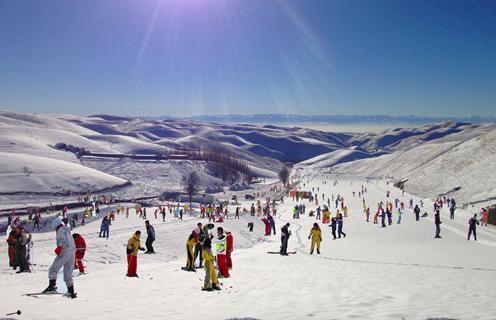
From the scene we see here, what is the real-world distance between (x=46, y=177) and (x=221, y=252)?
7101 cm

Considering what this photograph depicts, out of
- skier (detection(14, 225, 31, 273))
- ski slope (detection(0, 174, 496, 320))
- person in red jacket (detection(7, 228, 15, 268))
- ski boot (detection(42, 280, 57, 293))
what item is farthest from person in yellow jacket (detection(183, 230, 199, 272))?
person in red jacket (detection(7, 228, 15, 268))

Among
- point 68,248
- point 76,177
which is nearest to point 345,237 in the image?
point 68,248

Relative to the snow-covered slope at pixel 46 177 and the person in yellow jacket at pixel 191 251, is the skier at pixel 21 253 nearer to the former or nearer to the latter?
the person in yellow jacket at pixel 191 251

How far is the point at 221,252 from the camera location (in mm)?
11656

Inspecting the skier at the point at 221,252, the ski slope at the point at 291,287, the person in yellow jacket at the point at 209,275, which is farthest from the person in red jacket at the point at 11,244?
the person in yellow jacket at the point at 209,275

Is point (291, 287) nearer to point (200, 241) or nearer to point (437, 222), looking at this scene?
point (200, 241)

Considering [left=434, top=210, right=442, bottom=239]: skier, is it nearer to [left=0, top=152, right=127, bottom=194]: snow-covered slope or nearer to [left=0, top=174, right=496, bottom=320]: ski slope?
[left=0, top=174, right=496, bottom=320]: ski slope

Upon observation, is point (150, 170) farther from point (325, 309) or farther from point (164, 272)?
point (325, 309)

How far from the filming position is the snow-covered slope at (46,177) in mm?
68625

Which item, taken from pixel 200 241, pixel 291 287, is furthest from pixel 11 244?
pixel 291 287

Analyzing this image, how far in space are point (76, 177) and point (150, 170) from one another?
2111 cm

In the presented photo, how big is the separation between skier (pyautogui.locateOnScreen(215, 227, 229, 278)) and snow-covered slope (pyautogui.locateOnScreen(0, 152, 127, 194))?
63.2 meters

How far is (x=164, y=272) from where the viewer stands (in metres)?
13.2

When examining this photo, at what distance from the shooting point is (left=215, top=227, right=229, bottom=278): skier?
11.5 meters
